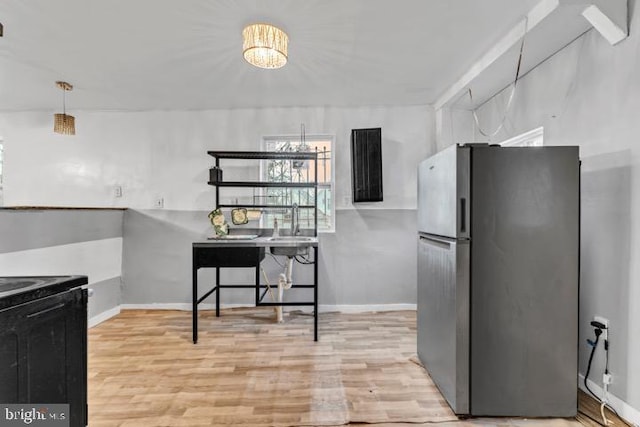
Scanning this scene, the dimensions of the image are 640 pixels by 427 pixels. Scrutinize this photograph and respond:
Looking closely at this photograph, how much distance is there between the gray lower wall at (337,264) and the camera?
3545 mm

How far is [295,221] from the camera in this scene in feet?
11.2

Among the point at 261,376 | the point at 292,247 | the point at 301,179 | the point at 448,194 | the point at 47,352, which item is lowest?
the point at 261,376

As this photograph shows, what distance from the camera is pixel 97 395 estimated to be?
1914 mm

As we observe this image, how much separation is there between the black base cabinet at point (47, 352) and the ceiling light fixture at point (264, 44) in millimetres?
1648

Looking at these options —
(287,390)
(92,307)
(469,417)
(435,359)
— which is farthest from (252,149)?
(469,417)

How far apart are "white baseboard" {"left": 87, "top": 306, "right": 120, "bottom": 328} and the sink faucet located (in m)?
2.09

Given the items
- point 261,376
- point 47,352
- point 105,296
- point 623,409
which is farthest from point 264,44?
point 105,296

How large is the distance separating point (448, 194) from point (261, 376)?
1.67 m

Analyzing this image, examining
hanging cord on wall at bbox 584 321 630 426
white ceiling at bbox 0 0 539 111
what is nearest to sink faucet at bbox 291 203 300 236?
white ceiling at bbox 0 0 539 111

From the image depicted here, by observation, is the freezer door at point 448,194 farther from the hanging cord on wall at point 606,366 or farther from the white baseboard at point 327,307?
the white baseboard at point 327,307

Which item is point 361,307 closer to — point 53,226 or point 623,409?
point 623,409

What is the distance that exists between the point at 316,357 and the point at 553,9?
8.70 feet

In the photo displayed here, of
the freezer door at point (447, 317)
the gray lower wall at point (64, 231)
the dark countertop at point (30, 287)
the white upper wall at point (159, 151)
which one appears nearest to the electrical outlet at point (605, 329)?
the freezer door at point (447, 317)

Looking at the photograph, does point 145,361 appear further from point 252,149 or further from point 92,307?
point 252,149
